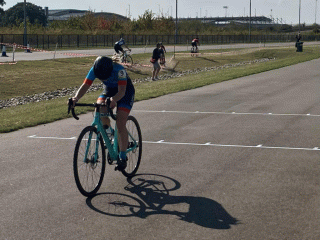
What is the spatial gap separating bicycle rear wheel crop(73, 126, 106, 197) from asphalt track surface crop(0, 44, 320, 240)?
0.55 feet

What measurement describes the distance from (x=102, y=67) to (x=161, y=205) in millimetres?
1801

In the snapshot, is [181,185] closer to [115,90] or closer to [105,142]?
[105,142]

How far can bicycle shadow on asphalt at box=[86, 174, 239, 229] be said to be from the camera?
6180 millimetres

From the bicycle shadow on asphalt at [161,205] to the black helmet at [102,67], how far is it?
1505 mm

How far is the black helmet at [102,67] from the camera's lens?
6930mm

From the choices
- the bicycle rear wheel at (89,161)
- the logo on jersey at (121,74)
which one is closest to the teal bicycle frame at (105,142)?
the bicycle rear wheel at (89,161)

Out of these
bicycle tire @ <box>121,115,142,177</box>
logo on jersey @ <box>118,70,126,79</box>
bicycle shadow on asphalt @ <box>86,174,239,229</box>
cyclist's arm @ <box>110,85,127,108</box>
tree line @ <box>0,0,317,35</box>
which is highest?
tree line @ <box>0,0,317,35</box>

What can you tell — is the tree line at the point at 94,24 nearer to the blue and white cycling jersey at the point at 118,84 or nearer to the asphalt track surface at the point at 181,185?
the asphalt track surface at the point at 181,185

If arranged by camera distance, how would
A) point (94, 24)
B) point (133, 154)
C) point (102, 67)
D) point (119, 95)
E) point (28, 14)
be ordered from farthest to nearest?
point (28, 14) → point (94, 24) → point (133, 154) → point (119, 95) → point (102, 67)

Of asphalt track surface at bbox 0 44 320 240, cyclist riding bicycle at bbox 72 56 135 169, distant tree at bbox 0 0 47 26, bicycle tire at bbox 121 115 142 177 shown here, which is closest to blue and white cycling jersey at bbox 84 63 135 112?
cyclist riding bicycle at bbox 72 56 135 169

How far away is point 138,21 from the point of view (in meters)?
112

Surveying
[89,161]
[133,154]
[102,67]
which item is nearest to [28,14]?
[133,154]

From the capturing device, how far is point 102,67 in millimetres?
6938

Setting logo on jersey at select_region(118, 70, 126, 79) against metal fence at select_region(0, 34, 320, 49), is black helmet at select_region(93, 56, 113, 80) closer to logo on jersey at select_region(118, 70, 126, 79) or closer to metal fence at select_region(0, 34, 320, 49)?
logo on jersey at select_region(118, 70, 126, 79)
